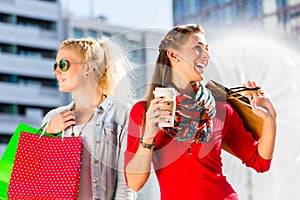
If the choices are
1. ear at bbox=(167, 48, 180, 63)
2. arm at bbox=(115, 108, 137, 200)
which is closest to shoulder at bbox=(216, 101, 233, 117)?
ear at bbox=(167, 48, 180, 63)

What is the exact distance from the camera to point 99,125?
8.79 feet

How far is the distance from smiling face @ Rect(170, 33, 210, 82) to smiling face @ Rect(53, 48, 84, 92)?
2.03 feet

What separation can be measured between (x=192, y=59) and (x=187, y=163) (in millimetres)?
354

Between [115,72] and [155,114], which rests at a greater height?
[115,72]

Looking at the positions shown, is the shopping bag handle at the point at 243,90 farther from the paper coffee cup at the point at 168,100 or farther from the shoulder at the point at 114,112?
the shoulder at the point at 114,112

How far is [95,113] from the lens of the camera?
2.71 m

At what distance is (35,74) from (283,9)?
18.2m

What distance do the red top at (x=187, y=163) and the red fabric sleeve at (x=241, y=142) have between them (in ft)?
0.08

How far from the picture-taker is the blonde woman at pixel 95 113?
8.61 feet

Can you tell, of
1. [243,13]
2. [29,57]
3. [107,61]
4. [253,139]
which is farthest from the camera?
[29,57]

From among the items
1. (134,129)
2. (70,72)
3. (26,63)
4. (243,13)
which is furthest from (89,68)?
(26,63)

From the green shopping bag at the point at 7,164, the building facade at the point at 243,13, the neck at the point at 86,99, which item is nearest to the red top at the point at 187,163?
the neck at the point at 86,99

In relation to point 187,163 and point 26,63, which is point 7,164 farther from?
point 26,63

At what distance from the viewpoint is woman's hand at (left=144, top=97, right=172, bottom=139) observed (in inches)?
83.6
